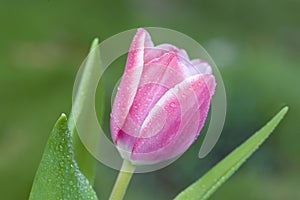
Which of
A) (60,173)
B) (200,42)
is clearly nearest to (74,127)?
(60,173)

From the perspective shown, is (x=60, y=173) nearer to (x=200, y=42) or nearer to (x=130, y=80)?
(x=130, y=80)

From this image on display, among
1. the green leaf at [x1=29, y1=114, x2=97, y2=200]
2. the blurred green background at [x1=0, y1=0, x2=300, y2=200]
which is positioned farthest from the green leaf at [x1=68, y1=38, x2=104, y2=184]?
the blurred green background at [x1=0, y1=0, x2=300, y2=200]

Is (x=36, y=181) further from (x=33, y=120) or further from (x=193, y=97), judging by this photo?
(x=33, y=120)

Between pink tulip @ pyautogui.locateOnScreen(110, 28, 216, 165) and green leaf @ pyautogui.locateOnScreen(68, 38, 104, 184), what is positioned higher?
pink tulip @ pyautogui.locateOnScreen(110, 28, 216, 165)

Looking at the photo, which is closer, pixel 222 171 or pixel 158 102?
pixel 158 102

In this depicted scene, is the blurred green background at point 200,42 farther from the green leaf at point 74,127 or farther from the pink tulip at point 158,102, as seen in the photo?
the pink tulip at point 158,102

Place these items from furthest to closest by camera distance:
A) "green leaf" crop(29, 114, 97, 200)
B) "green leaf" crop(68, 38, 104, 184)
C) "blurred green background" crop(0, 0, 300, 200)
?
1. "blurred green background" crop(0, 0, 300, 200)
2. "green leaf" crop(68, 38, 104, 184)
3. "green leaf" crop(29, 114, 97, 200)

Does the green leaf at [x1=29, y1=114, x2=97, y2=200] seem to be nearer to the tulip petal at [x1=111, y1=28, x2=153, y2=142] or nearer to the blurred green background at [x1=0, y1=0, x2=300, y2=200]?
the tulip petal at [x1=111, y1=28, x2=153, y2=142]

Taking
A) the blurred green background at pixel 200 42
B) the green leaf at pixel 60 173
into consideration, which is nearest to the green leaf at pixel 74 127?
the green leaf at pixel 60 173
